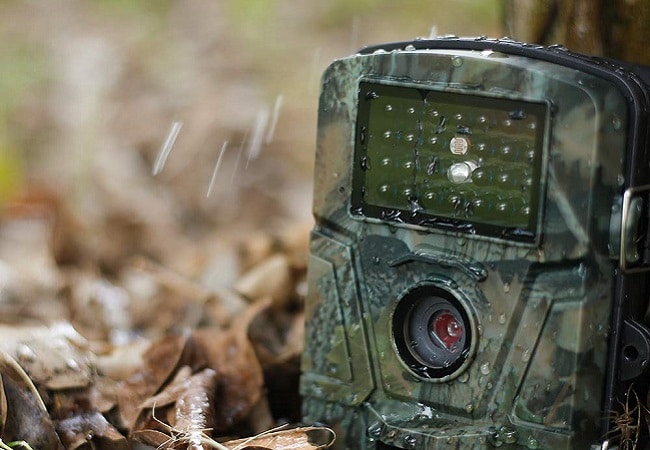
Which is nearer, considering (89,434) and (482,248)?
(482,248)

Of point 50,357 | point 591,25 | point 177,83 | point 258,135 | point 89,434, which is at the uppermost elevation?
point 591,25

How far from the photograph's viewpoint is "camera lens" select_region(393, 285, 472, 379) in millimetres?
2283

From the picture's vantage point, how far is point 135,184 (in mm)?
5051

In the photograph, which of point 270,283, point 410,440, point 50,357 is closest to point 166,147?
point 270,283

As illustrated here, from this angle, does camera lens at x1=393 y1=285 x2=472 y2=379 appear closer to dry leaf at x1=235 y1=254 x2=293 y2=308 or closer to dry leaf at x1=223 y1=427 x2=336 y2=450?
dry leaf at x1=223 y1=427 x2=336 y2=450

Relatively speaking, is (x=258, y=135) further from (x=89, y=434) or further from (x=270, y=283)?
(x=89, y=434)

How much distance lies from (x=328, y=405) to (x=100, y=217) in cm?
231

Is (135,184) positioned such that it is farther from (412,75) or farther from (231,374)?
(412,75)

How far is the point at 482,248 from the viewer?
223cm

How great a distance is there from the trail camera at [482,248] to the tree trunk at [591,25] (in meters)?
0.56

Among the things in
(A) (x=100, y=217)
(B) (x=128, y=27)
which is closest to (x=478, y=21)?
(B) (x=128, y=27)

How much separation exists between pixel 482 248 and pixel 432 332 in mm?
225

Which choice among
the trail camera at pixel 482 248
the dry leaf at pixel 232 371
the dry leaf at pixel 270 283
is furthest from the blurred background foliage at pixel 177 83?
the trail camera at pixel 482 248

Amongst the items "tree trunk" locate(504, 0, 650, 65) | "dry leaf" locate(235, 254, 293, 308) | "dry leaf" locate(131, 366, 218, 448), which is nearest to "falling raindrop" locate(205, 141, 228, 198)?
"dry leaf" locate(235, 254, 293, 308)
